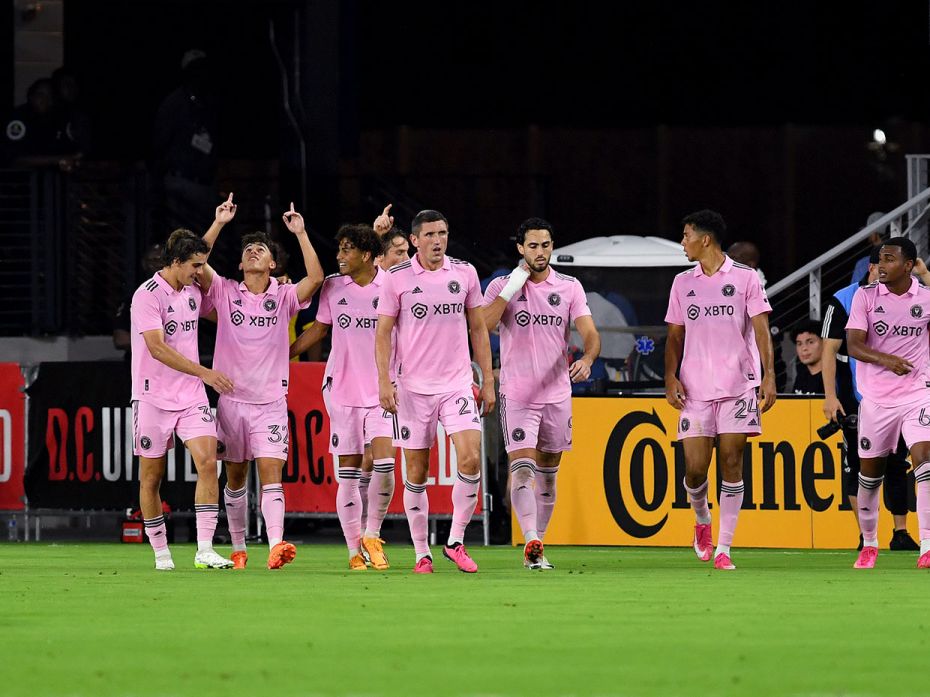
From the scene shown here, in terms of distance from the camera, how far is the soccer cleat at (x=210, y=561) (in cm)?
1471

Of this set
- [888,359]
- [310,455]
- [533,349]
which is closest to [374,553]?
[533,349]

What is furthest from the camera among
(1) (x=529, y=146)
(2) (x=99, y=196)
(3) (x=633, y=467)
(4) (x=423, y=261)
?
(1) (x=529, y=146)

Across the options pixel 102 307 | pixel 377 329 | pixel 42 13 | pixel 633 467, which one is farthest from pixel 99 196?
pixel 377 329

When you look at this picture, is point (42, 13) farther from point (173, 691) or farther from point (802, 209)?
point (173, 691)

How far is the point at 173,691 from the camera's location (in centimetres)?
787

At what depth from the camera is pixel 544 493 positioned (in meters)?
14.9

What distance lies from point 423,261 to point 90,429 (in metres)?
6.64

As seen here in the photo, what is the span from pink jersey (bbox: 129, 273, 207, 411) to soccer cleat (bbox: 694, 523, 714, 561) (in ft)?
12.0

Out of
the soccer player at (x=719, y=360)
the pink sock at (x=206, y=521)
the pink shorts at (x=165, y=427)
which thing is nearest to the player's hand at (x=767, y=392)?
the soccer player at (x=719, y=360)

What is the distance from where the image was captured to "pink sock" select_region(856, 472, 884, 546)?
14.6 m

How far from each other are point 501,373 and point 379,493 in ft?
4.04

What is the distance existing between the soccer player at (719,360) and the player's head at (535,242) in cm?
99

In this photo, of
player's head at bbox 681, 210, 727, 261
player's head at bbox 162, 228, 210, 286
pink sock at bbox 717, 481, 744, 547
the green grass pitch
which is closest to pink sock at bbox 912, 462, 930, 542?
the green grass pitch

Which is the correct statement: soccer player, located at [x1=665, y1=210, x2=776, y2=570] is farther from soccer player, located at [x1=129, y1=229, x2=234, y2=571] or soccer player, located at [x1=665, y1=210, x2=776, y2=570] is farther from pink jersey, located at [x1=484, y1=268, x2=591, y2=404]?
soccer player, located at [x1=129, y1=229, x2=234, y2=571]
